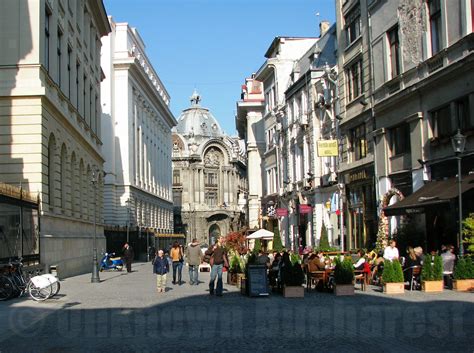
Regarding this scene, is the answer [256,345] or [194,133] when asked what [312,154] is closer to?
[256,345]

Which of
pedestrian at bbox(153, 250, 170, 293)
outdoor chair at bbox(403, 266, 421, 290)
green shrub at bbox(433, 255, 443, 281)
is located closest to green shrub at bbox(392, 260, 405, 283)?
green shrub at bbox(433, 255, 443, 281)

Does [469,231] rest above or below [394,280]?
above

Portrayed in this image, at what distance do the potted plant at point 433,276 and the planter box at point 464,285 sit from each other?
0.48 metres

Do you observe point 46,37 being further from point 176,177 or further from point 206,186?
point 206,186

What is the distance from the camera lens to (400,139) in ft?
98.9

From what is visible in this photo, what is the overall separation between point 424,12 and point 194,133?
107083 mm

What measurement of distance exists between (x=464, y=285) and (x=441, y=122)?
838 cm

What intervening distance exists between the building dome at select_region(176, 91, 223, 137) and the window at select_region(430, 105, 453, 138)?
105 metres

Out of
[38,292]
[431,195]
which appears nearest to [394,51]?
[431,195]

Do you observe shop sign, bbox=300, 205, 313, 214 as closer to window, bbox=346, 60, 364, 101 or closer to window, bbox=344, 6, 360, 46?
window, bbox=346, 60, 364, 101

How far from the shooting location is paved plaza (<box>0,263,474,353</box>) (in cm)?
1122

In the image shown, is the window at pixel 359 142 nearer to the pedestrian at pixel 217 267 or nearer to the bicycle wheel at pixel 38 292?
the pedestrian at pixel 217 267

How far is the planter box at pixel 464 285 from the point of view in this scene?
1983 centimetres

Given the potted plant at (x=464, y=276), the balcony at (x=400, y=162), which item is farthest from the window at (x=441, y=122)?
the potted plant at (x=464, y=276)
